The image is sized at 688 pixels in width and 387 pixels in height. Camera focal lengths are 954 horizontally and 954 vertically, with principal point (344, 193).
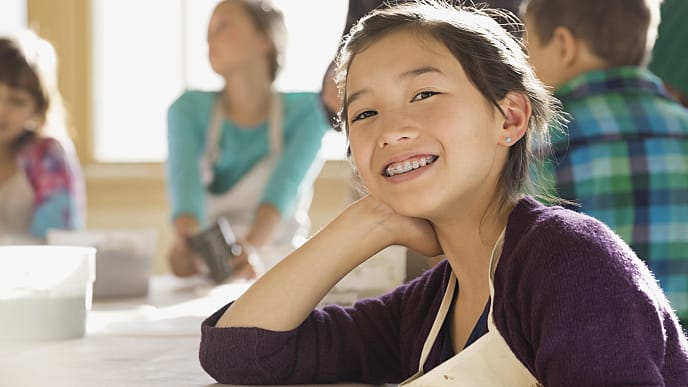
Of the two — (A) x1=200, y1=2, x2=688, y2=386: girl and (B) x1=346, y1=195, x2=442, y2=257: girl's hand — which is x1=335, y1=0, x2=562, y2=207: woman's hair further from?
(B) x1=346, y1=195, x2=442, y2=257: girl's hand

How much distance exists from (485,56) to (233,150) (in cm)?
166

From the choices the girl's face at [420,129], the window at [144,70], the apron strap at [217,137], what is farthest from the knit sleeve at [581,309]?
the window at [144,70]

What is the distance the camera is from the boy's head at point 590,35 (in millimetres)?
1695

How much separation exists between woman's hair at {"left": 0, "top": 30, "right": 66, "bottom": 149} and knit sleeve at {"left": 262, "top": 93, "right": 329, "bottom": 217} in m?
0.60

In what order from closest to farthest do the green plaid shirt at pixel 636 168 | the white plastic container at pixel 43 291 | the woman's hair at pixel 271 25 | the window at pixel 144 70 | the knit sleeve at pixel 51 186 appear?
the white plastic container at pixel 43 291 → the green plaid shirt at pixel 636 168 → the knit sleeve at pixel 51 186 → the woman's hair at pixel 271 25 → the window at pixel 144 70

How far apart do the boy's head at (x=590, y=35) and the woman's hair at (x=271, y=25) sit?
1016mm

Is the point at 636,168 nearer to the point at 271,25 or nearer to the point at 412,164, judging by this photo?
A: the point at 412,164

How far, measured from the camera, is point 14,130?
2.48 metres

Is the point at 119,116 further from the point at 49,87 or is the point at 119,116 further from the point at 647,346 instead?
the point at 647,346

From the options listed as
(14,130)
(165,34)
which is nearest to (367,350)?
(14,130)

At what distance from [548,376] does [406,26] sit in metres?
0.42

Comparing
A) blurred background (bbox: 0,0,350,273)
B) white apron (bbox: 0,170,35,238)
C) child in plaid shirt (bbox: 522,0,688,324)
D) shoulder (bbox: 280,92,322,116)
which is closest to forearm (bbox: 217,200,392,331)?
child in plaid shirt (bbox: 522,0,688,324)

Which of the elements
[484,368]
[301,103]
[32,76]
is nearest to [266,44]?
[301,103]

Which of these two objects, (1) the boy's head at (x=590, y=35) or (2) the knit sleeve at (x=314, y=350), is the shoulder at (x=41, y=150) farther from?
(2) the knit sleeve at (x=314, y=350)
